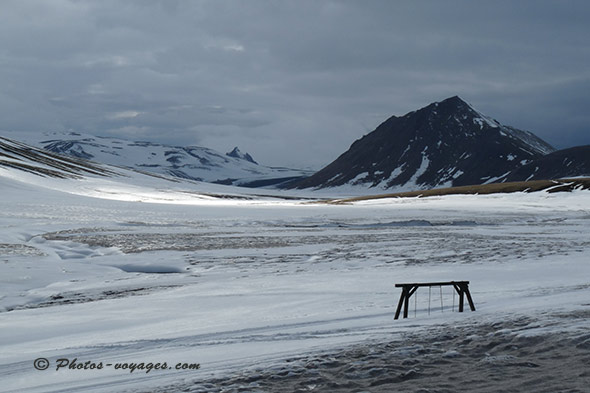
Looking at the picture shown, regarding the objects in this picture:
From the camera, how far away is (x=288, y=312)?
12891 mm

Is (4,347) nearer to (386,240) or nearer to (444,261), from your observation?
(444,261)

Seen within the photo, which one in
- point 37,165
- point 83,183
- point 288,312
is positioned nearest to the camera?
point 288,312

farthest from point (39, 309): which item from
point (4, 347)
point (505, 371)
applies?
point (505, 371)

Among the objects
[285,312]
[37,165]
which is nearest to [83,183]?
[37,165]

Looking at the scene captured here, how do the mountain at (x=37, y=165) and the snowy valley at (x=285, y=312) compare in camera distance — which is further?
the mountain at (x=37, y=165)

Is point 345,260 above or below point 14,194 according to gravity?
below

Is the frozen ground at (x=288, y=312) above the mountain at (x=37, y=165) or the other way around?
the other way around

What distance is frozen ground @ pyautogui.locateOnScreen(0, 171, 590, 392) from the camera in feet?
28.1

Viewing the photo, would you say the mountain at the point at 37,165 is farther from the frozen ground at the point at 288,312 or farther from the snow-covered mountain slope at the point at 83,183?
the frozen ground at the point at 288,312

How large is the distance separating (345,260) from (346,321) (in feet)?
33.4

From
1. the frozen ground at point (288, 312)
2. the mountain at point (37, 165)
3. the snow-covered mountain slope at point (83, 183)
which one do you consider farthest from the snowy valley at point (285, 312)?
the mountain at point (37, 165)

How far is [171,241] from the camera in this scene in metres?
27.7

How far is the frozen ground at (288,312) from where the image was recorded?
28.1 ft

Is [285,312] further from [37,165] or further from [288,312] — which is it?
[37,165]
